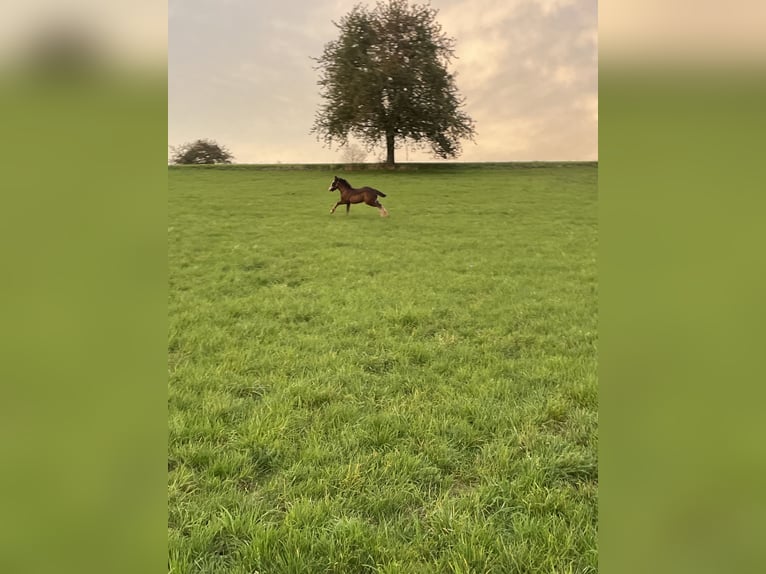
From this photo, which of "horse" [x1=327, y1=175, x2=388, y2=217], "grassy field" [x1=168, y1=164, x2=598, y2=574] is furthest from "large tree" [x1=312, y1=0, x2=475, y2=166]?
"grassy field" [x1=168, y1=164, x2=598, y2=574]

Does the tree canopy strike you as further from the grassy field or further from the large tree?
the grassy field

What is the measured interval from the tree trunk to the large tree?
29 mm

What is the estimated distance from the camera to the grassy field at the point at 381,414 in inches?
91.7

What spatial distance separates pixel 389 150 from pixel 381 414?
1243 cm

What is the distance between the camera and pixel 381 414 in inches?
139

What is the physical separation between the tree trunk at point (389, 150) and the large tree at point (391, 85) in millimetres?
29

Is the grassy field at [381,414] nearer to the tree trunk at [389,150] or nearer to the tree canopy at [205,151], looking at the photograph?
the tree canopy at [205,151]

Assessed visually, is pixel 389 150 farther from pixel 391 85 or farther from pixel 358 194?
pixel 391 85

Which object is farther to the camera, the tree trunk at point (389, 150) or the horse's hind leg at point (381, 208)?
the tree trunk at point (389, 150)

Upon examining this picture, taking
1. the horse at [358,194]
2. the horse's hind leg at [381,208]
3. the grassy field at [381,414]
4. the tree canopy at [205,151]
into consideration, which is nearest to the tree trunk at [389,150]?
the horse at [358,194]
